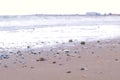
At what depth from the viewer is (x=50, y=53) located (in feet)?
35.7

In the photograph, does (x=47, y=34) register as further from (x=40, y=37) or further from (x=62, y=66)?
(x=62, y=66)

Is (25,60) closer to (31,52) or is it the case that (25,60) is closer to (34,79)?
(31,52)

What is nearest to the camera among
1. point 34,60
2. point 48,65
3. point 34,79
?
point 34,79

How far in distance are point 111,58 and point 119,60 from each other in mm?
444

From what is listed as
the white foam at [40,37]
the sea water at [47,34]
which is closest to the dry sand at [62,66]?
the sea water at [47,34]

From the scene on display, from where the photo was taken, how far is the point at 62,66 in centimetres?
827

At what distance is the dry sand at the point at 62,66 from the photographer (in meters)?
7.12

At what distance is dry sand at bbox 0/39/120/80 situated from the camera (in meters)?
7.12

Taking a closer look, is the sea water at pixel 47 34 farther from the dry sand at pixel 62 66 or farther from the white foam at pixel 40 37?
the dry sand at pixel 62 66

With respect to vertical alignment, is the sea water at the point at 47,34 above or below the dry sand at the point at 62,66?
below

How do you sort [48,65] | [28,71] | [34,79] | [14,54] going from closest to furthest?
[34,79] → [28,71] → [48,65] → [14,54]

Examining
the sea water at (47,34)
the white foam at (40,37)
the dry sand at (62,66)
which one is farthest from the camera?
the sea water at (47,34)

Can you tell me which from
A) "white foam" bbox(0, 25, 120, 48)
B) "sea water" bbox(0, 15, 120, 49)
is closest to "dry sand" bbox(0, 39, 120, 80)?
"sea water" bbox(0, 15, 120, 49)

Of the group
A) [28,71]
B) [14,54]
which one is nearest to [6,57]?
[14,54]
